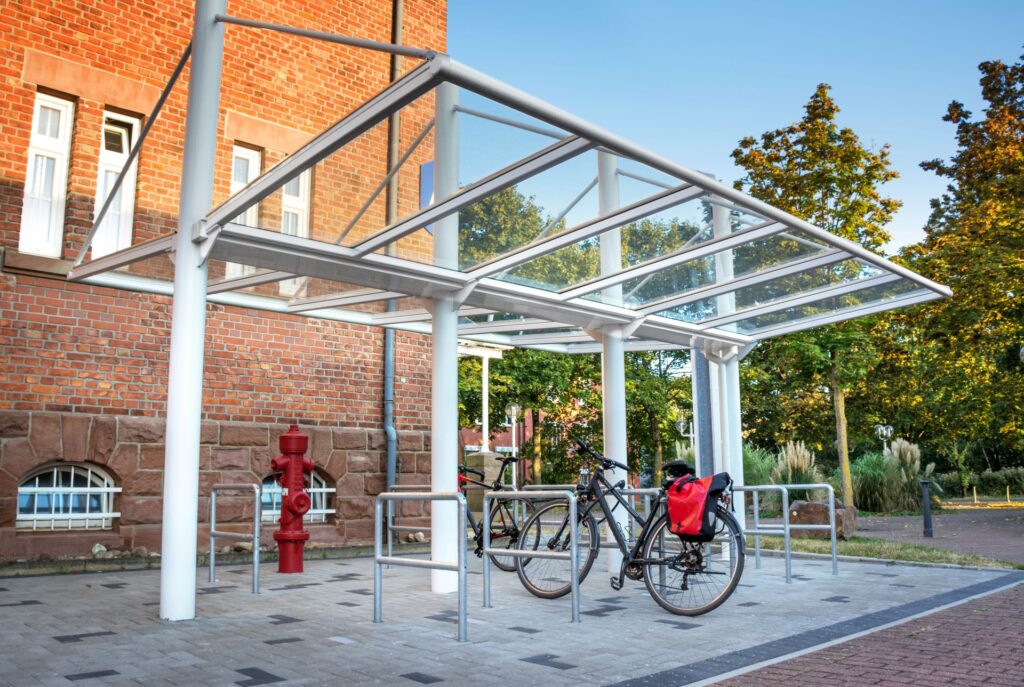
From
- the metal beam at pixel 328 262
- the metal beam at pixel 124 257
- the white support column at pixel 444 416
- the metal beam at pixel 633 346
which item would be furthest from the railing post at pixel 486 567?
the metal beam at pixel 633 346

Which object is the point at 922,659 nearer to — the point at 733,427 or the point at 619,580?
the point at 619,580

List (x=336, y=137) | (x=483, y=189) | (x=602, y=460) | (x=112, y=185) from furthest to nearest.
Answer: (x=112, y=185), (x=602, y=460), (x=483, y=189), (x=336, y=137)

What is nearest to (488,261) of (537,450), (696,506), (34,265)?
(696,506)

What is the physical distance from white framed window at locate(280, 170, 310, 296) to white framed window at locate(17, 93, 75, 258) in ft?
13.2

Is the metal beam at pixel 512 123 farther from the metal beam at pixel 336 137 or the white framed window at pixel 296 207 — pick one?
the white framed window at pixel 296 207

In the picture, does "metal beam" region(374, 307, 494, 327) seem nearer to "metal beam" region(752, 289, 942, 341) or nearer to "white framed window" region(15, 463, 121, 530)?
"white framed window" region(15, 463, 121, 530)

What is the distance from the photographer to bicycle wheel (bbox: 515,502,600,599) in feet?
24.0

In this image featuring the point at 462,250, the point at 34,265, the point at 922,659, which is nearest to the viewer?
the point at 922,659

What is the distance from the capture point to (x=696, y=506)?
6.51m

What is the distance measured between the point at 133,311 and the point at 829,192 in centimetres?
1454

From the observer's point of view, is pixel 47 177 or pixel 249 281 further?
pixel 47 177

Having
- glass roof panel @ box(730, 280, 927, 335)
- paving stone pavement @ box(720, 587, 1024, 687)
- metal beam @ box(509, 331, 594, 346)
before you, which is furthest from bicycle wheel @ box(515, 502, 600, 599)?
glass roof panel @ box(730, 280, 927, 335)

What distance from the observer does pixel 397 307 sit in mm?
9602

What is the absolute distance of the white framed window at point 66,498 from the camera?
8.96m
